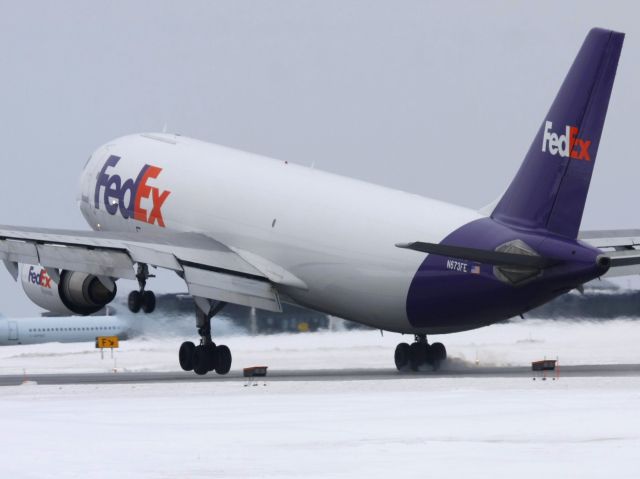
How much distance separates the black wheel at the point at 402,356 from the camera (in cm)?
4834

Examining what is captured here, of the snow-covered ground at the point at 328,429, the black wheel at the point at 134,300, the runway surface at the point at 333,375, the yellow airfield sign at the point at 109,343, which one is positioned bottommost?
the snow-covered ground at the point at 328,429

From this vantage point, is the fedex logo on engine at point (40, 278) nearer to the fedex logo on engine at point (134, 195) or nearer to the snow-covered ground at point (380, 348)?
the snow-covered ground at point (380, 348)

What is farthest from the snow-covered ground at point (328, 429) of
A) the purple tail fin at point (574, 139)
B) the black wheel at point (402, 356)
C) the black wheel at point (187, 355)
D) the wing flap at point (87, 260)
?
the black wheel at point (402, 356)

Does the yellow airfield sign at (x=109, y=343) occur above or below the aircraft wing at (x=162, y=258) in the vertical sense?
below

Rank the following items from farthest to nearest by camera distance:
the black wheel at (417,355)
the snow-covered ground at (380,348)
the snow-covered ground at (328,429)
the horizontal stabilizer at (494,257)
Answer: the snow-covered ground at (380,348)
the black wheel at (417,355)
the horizontal stabilizer at (494,257)
the snow-covered ground at (328,429)

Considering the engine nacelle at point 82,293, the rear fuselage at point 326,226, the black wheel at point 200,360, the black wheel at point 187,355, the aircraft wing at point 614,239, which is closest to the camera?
the rear fuselage at point 326,226

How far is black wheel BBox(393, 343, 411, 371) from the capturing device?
1903 inches

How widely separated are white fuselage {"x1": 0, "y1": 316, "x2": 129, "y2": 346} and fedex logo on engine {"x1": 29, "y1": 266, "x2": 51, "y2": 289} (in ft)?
139

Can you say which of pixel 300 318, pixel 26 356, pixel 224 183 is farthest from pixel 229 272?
pixel 26 356

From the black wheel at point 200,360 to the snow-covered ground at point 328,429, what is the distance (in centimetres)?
563

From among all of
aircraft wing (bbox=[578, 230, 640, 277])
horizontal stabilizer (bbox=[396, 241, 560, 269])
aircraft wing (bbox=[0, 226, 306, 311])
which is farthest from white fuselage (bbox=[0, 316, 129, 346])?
horizontal stabilizer (bbox=[396, 241, 560, 269])

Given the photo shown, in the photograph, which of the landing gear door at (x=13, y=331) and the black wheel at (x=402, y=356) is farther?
the landing gear door at (x=13, y=331)

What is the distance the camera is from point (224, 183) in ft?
161

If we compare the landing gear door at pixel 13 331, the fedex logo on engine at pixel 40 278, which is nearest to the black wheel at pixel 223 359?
the fedex logo on engine at pixel 40 278
